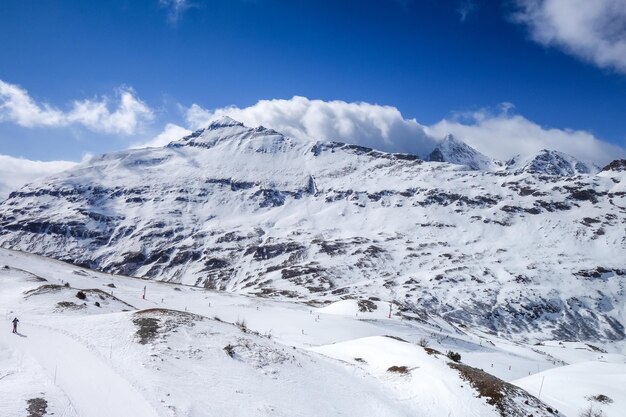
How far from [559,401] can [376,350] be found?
1183 centimetres

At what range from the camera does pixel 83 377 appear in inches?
784

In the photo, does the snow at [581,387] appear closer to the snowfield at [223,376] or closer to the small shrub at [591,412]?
the snowfield at [223,376]

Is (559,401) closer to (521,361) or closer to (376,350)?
(376,350)

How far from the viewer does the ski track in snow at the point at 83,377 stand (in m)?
17.1

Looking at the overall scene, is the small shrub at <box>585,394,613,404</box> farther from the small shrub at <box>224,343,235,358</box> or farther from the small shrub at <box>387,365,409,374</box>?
the small shrub at <box>224,343,235,358</box>

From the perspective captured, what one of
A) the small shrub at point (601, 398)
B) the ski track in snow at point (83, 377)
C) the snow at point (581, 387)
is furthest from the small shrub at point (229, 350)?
the small shrub at point (601, 398)

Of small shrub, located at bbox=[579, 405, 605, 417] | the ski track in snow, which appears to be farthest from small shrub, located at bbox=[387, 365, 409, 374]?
the ski track in snow

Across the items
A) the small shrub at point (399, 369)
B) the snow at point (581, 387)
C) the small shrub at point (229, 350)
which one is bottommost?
the snow at point (581, 387)

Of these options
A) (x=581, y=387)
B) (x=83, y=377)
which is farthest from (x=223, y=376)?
(x=581, y=387)

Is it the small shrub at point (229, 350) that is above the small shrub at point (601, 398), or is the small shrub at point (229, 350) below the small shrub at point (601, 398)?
above

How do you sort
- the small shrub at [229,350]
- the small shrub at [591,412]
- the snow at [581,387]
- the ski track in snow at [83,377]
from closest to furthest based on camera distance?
the ski track in snow at [83,377] → the small shrub at [229,350] → the small shrub at [591,412] → the snow at [581,387]

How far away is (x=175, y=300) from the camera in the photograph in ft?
242

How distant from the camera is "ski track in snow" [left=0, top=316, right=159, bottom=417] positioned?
17109 millimetres

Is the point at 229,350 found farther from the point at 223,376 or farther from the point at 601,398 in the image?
the point at 601,398
